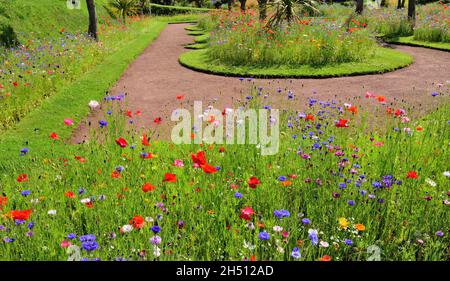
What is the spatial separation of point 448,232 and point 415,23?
19.4 m

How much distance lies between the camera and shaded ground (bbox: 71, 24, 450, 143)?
805 cm

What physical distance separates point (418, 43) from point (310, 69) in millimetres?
7823

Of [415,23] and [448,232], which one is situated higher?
[415,23]

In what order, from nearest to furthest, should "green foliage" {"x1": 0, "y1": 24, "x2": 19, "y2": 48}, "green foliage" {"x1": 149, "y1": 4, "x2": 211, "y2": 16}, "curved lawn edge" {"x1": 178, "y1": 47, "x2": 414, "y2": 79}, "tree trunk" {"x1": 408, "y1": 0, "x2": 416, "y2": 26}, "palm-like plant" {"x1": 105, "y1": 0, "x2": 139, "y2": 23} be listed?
"curved lawn edge" {"x1": 178, "y1": 47, "x2": 414, "y2": 79}, "green foliage" {"x1": 0, "y1": 24, "x2": 19, "y2": 48}, "tree trunk" {"x1": 408, "y1": 0, "x2": 416, "y2": 26}, "palm-like plant" {"x1": 105, "y1": 0, "x2": 139, "y2": 23}, "green foliage" {"x1": 149, "y1": 4, "x2": 211, "y2": 16}

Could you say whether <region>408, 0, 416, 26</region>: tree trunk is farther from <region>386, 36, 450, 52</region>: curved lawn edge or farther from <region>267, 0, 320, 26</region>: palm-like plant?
<region>267, 0, 320, 26</region>: palm-like plant

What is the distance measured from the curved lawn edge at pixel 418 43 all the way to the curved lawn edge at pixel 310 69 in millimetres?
2899

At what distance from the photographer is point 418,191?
3848mm

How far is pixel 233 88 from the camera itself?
32.0ft

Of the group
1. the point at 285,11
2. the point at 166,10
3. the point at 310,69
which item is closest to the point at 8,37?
the point at 285,11

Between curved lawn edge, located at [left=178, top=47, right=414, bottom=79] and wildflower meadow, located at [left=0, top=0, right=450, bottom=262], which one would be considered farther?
curved lawn edge, located at [left=178, top=47, right=414, bottom=79]

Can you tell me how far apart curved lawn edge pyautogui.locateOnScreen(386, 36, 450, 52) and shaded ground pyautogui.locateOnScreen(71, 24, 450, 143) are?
2.23 metres

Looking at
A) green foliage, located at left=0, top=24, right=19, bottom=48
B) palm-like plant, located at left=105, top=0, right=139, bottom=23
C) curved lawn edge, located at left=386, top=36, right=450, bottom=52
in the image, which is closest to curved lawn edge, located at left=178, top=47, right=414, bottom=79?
curved lawn edge, located at left=386, top=36, right=450, bottom=52

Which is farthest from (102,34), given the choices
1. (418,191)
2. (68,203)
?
(418,191)
